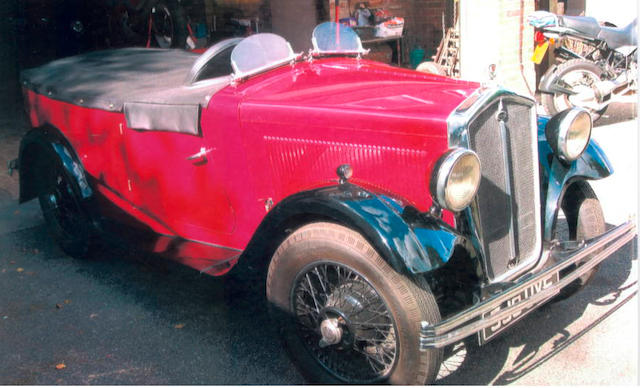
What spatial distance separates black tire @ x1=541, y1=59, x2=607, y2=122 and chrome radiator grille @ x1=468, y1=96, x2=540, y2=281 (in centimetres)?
480

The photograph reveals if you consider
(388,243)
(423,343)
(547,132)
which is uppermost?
(547,132)

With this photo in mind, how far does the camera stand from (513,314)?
258 centimetres

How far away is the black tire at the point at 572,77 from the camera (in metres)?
7.46

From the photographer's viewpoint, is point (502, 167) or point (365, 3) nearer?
point (502, 167)

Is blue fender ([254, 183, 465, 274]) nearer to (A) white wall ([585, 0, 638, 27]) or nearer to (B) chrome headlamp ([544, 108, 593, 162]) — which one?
(B) chrome headlamp ([544, 108, 593, 162])

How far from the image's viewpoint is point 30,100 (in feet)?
15.5

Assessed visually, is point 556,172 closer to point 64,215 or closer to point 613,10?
point 64,215

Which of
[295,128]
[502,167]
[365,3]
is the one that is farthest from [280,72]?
[365,3]

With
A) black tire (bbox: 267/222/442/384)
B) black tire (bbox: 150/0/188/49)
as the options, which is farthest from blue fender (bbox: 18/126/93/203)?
black tire (bbox: 150/0/188/49)

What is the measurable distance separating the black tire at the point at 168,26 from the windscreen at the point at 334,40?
15.2 ft

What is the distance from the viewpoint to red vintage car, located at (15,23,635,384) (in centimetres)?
254

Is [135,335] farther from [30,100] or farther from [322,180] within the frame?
[30,100]

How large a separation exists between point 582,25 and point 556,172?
5424 mm

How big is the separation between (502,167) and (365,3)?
6.66 metres
